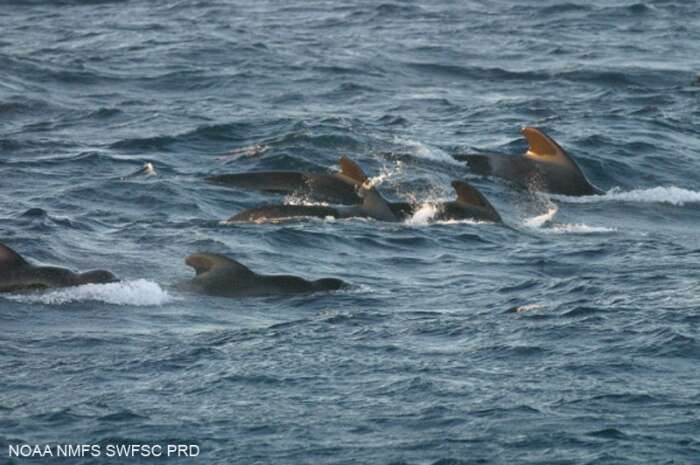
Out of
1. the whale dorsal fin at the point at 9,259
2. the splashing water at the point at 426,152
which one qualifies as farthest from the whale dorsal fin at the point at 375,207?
the whale dorsal fin at the point at 9,259

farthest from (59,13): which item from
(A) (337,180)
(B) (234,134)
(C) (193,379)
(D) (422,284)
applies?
(C) (193,379)

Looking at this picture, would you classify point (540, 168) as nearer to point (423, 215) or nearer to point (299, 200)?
point (423, 215)

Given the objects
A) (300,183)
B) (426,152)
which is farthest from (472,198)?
(426,152)

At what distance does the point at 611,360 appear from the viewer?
18.2m

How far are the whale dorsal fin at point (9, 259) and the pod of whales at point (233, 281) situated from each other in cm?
183

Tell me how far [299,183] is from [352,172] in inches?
41.7

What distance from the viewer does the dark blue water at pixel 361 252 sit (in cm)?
1616

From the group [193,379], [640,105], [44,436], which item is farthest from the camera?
[640,105]

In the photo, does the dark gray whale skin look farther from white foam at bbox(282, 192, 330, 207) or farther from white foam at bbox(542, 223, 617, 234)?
white foam at bbox(542, 223, 617, 234)

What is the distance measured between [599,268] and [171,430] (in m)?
8.44

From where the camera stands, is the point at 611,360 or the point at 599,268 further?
the point at 599,268

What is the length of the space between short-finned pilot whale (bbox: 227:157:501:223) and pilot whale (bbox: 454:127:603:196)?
9.31ft

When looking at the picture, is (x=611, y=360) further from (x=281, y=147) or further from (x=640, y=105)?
(x=640, y=105)

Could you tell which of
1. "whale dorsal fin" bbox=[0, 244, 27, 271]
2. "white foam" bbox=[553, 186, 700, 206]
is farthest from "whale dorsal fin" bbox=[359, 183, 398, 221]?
"whale dorsal fin" bbox=[0, 244, 27, 271]
